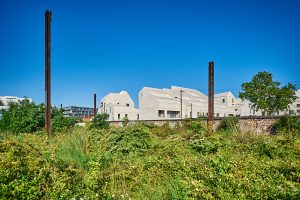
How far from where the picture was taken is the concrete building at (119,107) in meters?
40.8

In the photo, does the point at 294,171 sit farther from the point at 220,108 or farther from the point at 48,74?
the point at 220,108

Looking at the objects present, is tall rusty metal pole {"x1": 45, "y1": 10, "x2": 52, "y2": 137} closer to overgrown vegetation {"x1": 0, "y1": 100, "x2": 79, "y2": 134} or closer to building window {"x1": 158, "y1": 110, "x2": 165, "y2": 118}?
overgrown vegetation {"x1": 0, "y1": 100, "x2": 79, "y2": 134}

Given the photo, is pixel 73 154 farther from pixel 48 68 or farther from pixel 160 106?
pixel 160 106

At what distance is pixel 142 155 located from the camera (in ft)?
21.5

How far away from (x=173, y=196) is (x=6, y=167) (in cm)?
267

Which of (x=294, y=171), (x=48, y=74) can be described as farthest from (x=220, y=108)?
(x=294, y=171)

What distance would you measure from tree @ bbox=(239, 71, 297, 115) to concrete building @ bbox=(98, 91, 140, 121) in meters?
18.3

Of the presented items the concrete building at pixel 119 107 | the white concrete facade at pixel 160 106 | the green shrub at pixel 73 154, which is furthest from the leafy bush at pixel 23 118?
the concrete building at pixel 119 107

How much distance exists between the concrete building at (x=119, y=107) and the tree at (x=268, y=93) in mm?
18298

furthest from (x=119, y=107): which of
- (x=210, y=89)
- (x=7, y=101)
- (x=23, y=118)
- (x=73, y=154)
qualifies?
(x=73, y=154)

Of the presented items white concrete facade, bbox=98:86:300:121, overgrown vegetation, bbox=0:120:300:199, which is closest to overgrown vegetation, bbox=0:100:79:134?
overgrown vegetation, bbox=0:120:300:199

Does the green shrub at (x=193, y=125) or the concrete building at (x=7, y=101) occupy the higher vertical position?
the concrete building at (x=7, y=101)

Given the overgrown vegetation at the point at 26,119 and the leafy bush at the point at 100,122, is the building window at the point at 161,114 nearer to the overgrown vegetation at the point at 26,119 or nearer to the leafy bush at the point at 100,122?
the leafy bush at the point at 100,122

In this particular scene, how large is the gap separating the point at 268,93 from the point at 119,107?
75.7 feet
